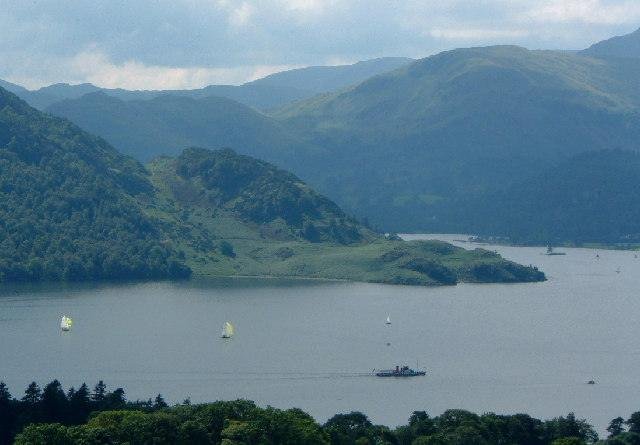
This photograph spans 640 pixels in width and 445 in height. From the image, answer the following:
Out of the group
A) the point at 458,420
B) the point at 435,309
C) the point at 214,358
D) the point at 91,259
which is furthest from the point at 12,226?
the point at 458,420

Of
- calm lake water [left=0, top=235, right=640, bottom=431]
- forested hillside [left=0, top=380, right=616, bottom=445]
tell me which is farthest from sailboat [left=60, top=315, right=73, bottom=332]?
forested hillside [left=0, top=380, right=616, bottom=445]

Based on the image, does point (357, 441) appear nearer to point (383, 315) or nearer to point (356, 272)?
point (383, 315)

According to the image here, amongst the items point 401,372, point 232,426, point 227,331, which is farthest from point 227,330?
point 232,426

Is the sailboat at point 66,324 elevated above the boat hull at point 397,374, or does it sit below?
above

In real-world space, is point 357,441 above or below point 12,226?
below

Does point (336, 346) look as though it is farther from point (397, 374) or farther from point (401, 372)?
point (397, 374)

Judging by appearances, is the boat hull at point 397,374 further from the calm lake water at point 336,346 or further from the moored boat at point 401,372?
the calm lake water at point 336,346

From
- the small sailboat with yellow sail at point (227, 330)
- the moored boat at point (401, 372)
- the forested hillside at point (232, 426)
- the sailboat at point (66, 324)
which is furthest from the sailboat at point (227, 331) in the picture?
the forested hillside at point (232, 426)

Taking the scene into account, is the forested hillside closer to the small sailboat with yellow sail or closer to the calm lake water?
the calm lake water
